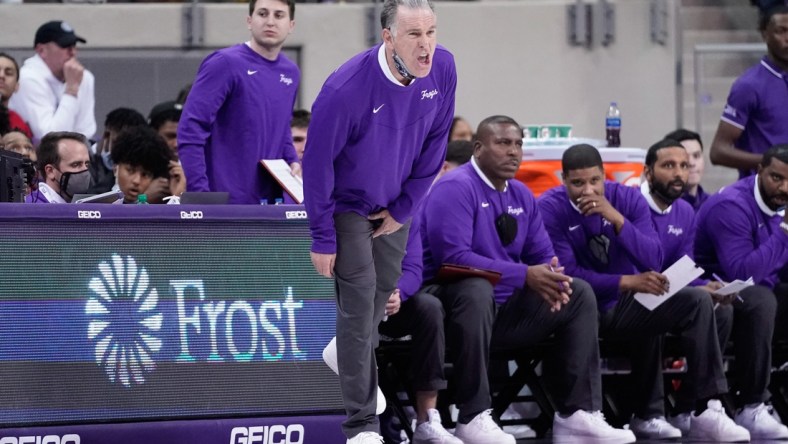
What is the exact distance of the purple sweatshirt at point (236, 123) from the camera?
7551 mm

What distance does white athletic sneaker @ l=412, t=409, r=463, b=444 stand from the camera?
7191 millimetres

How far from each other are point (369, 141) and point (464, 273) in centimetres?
192

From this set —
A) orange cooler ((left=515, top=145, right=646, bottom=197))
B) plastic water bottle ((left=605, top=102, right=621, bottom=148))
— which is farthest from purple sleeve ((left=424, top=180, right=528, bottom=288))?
plastic water bottle ((left=605, top=102, right=621, bottom=148))

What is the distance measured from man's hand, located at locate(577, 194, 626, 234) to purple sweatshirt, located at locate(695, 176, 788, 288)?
0.79 meters

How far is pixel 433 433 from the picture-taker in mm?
7262

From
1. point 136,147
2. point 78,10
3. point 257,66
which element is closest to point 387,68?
point 257,66

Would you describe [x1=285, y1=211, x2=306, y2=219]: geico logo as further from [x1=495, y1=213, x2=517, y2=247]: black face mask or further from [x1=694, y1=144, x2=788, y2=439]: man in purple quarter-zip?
[x1=694, y1=144, x2=788, y2=439]: man in purple quarter-zip

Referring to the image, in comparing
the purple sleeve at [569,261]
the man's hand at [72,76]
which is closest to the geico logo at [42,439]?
the purple sleeve at [569,261]

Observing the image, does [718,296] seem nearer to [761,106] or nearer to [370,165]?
[761,106]

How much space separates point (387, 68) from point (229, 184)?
2223 mm

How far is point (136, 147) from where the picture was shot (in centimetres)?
821

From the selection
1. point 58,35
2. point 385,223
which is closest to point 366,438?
point 385,223

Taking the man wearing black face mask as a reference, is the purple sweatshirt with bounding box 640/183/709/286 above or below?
below

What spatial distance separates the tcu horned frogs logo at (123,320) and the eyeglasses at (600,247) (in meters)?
3.06
